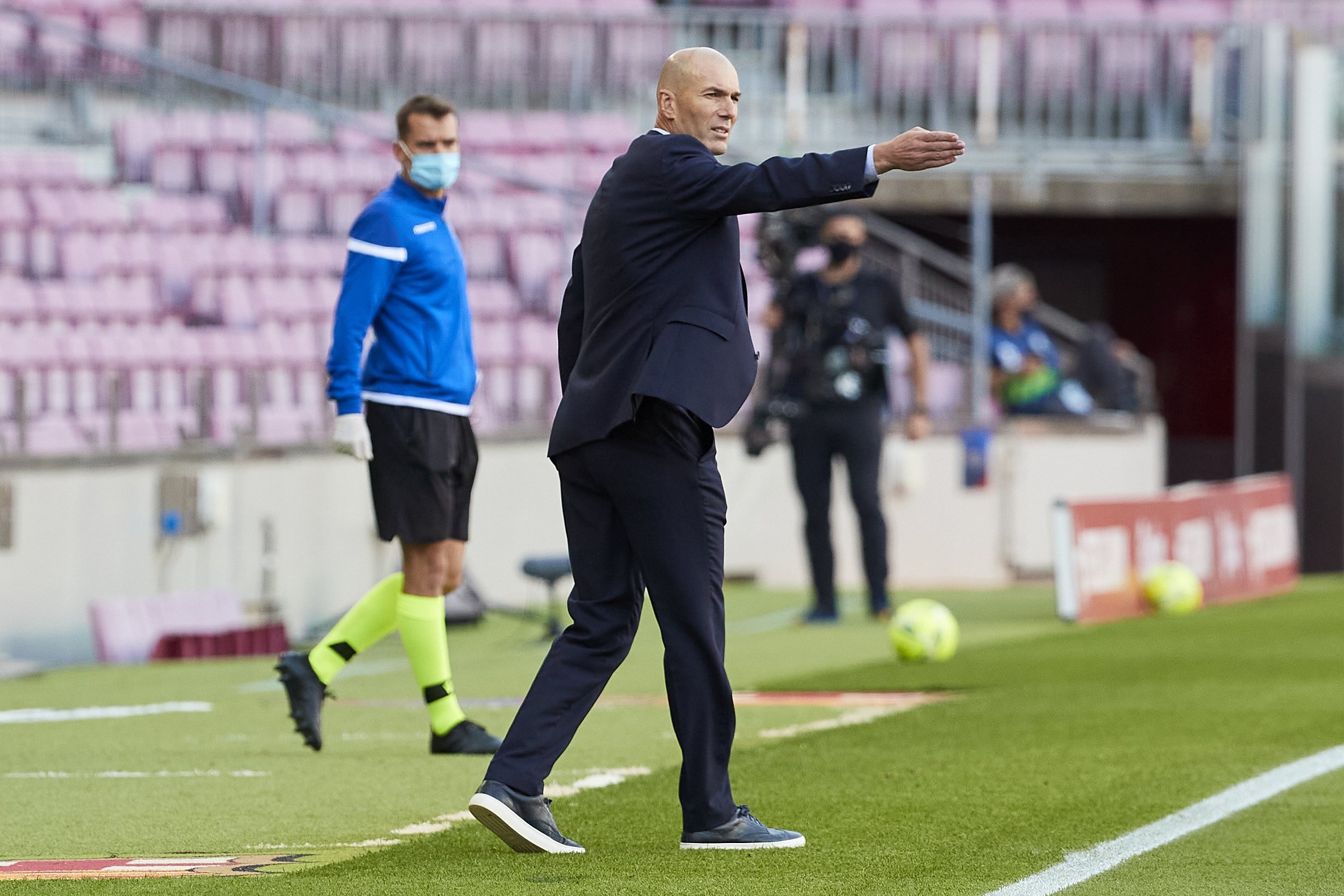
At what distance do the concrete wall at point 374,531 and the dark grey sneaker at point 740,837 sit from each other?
5917mm

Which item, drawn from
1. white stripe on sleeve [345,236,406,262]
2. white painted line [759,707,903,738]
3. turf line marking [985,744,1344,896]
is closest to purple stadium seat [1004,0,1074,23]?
white painted line [759,707,903,738]

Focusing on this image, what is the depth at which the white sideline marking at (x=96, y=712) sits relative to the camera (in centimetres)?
783

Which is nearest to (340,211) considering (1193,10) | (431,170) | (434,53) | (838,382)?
(838,382)

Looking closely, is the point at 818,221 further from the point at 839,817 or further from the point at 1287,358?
the point at 839,817

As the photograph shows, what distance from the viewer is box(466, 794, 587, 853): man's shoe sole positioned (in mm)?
4609

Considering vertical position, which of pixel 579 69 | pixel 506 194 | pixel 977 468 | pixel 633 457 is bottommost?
pixel 977 468

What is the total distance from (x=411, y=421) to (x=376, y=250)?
532mm

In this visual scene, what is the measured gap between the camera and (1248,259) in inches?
781

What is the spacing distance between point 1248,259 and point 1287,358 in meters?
1.09

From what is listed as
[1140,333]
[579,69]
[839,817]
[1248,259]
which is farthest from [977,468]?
[839,817]

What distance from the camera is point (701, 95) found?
15.5 feet

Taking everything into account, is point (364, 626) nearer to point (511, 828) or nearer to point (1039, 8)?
point (511, 828)

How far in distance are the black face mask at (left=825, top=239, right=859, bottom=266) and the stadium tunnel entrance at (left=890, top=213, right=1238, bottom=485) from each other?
1117 cm

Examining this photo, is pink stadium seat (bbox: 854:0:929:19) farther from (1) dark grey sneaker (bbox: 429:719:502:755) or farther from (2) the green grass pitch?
(1) dark grey sneaker (bbox: 429:719:502:755)
